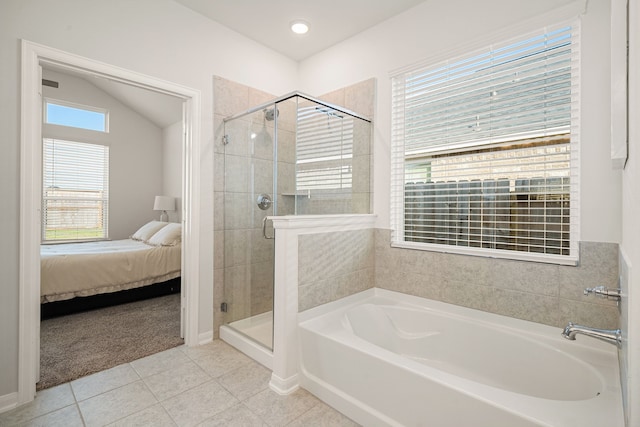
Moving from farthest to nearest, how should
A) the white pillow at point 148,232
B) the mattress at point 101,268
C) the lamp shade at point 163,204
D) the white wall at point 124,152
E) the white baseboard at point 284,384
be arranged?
the lamp shade at point 163,204 < the white wall at point 124,152 < the white pillow at point 148,232 < the mattress at point 101,268 < the white baseboard at point 284,384

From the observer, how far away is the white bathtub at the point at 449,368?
1201 millimetres

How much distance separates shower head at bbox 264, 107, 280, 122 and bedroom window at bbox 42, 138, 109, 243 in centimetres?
437

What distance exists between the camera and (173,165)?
5.67m

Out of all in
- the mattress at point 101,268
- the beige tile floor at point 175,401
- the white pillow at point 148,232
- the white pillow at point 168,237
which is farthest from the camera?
the white pillow at point 148,232

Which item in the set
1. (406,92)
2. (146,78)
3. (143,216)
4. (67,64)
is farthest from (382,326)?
(143,216)

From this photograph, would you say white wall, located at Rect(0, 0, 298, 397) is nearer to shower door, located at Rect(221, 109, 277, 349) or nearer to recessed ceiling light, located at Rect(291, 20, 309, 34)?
shower door, located at Rect(221, 109, 277, 349)

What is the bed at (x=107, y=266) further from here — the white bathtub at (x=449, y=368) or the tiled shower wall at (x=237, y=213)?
the white bathtub at (x=449, y=368)

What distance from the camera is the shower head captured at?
2292 mm

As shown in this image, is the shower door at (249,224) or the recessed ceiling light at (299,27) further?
the recessed ceiling light at (299,27)

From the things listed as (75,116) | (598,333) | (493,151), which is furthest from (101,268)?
(598,333)

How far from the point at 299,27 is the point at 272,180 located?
4.67 feet

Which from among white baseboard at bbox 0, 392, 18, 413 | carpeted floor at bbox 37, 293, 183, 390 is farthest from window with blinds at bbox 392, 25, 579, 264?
white baseboard at bbox 0, 392, 18, 413

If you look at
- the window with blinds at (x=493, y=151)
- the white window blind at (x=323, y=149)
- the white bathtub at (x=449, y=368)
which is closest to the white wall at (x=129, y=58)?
the white window blind at (x=323, y=149)

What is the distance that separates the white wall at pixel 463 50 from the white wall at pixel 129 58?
74 centimetres
